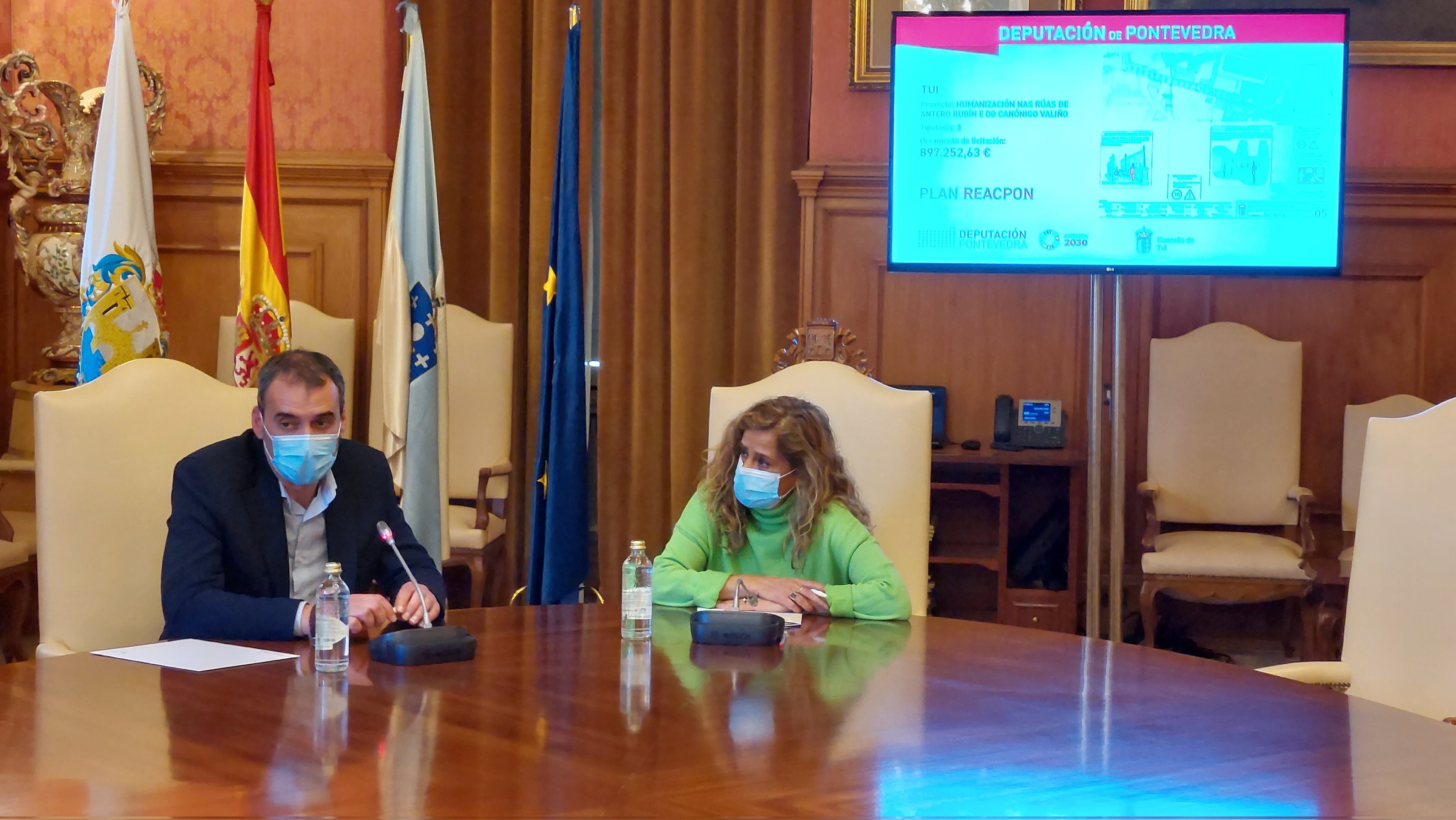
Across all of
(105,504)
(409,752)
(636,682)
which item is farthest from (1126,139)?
(409,752)

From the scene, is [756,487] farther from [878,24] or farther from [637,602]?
[878,24]

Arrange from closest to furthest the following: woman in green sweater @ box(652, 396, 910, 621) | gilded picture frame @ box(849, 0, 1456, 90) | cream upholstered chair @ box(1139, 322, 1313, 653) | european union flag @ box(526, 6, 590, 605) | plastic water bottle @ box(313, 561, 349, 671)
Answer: plastic water bottle @ box(313, 561, 349, 671) < woman in green sweater @ box(652, 396, 910, 621) < european union flag @ box(526, 6, 590, 605) < cream upholstered chair @ box(1139, 322, 1313, 653) < gilded picture frame @ box(849, 0, 1456, 90)

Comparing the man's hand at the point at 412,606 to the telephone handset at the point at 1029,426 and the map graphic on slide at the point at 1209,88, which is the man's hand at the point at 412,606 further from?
the map graphic on slide at the point at 1209,88

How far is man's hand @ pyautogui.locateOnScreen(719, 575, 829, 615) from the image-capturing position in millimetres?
2432

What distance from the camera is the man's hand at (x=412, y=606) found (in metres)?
2.20

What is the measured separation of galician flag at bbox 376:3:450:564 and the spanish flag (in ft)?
1.06

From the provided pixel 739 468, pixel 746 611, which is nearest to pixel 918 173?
pixel 739 468

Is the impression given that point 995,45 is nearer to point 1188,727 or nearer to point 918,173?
point 918,173

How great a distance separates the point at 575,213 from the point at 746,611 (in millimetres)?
2170

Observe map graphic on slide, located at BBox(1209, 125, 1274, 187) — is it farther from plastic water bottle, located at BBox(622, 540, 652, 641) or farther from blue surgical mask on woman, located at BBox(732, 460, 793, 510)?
plastic water bottle, located at BBox(622, 540, 652, 641)

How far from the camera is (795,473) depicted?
106 inches

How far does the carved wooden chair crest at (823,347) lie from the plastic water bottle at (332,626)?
8.23 feet

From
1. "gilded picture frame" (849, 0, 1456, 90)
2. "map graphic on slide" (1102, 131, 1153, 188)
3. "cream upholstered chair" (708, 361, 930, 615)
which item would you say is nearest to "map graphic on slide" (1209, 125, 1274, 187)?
"map graphic on slide" (1102, 131, 1153, 188)

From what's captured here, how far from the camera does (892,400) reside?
2930 millimetres
